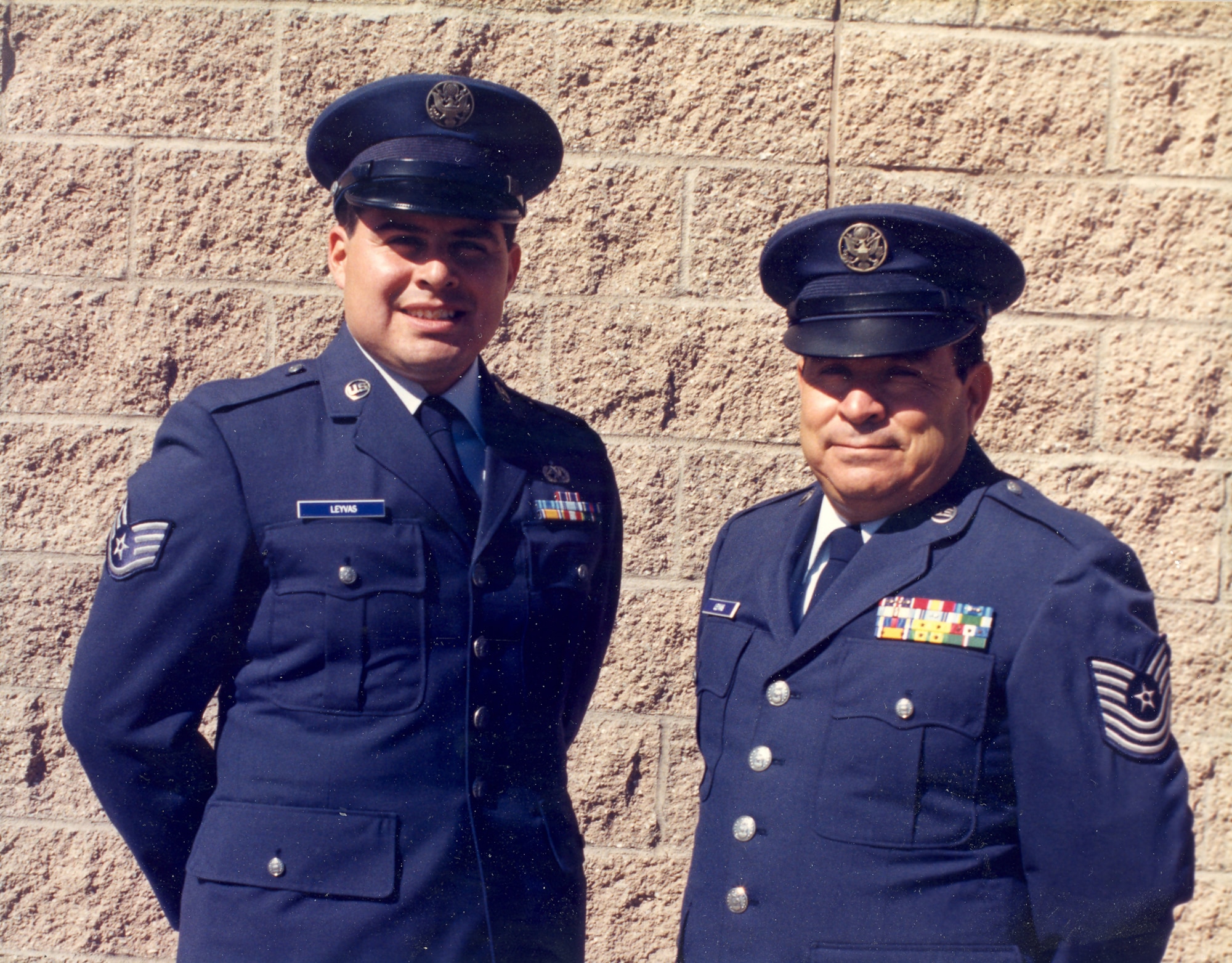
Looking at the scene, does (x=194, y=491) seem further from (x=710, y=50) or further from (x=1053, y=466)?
(x=1053, y=466)

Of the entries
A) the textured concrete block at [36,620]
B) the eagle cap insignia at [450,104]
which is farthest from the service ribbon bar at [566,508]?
the textured concrete block at [36,620]

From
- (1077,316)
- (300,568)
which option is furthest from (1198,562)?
(300,568)

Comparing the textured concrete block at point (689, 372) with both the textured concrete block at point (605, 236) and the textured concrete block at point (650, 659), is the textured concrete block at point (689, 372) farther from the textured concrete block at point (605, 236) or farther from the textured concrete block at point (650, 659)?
the textured concrete block at point (650, 659)

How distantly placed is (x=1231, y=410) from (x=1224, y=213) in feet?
1.79

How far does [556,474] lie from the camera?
2035 millimetres

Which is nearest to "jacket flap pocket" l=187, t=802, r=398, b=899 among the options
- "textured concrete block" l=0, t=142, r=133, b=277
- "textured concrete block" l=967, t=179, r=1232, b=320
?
"textured concrete block" l=0, t=142, r=133, b=277

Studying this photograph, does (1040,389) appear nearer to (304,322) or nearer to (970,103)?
(970,103)

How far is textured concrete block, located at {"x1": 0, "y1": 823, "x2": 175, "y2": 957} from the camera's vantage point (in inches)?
116

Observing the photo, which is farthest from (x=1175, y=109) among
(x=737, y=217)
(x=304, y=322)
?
(x=304, y=322)

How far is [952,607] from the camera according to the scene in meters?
1.62

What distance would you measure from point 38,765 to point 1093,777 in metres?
2.76

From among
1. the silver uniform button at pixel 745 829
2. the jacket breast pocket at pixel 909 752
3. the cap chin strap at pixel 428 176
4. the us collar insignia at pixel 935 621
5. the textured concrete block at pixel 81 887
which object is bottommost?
the textured concrete block at pixel 81 887

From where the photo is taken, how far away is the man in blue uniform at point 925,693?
1.52 meters

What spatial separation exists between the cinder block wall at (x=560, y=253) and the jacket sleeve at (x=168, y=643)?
124 cm
